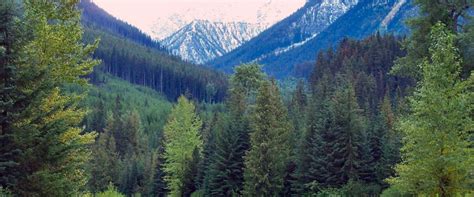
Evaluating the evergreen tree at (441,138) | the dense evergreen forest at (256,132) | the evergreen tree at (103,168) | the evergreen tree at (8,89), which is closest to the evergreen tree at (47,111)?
the dense evergreen forest at (256,132)

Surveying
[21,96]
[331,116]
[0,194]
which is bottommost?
[0,194]

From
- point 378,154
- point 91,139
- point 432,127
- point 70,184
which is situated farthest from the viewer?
point 378,154

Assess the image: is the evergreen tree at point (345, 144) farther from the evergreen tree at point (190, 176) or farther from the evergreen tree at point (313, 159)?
the evergreen tree at point (190, 176)

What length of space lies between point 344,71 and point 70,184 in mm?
87756

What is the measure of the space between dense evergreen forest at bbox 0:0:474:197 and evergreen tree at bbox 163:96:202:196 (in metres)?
0.16

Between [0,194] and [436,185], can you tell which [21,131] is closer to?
[0,194]

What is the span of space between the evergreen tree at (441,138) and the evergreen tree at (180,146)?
38.4m

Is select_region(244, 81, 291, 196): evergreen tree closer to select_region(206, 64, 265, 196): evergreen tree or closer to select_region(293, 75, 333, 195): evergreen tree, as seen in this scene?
select_region(293, 75, 333, 195): evergreen tree

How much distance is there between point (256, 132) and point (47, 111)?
25.8 metres

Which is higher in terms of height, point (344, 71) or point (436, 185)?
point (344, 71)

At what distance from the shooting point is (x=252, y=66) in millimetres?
69562

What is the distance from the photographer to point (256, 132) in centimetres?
4356

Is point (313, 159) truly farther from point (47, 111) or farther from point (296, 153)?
point (47, 111)

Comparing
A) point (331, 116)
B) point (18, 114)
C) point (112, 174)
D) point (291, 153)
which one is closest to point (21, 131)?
point (18, 114)
